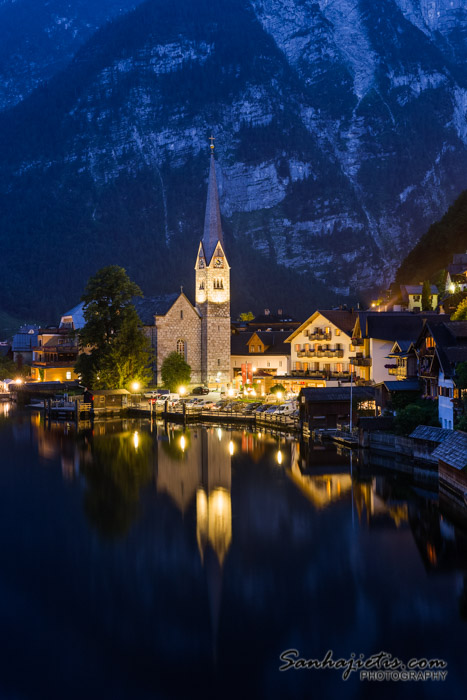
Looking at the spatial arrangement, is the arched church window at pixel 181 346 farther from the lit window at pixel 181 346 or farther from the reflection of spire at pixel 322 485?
the reflection of spire at pixel 322 485

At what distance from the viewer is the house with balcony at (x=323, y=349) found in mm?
68375

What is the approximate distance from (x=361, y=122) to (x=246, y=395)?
4490 inches

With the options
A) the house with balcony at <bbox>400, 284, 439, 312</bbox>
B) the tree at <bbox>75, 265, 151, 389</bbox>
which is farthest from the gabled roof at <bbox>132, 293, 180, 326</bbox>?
the house with balcony at <bbox>400, 284, 439, 312</bbox>

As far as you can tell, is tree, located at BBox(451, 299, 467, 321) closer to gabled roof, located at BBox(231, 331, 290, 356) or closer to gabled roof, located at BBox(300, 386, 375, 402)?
gabled roof, located at BBox(300, 386, 375, 402)

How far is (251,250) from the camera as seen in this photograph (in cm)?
15712

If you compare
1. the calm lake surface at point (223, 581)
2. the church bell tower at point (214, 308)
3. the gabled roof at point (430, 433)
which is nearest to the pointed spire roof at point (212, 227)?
the church bell tower at point (214, 308)

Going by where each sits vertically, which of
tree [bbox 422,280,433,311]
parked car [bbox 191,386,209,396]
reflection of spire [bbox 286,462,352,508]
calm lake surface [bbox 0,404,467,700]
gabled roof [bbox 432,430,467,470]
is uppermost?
tree [bbox 422,280,433,311]

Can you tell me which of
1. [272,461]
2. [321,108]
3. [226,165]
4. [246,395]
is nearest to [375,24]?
[321,108]

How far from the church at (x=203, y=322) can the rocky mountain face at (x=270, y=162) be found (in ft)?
205

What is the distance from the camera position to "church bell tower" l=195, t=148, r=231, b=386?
8281 centimetres

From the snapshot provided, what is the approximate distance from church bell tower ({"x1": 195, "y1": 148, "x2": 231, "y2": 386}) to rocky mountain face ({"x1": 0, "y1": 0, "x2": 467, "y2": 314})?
62241 mm

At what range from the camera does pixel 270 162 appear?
16575 centimetres

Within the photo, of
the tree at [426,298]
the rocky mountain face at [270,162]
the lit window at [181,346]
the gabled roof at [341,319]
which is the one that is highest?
the rocky mountain face at [270,162]

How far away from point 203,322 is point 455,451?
5553 cm
